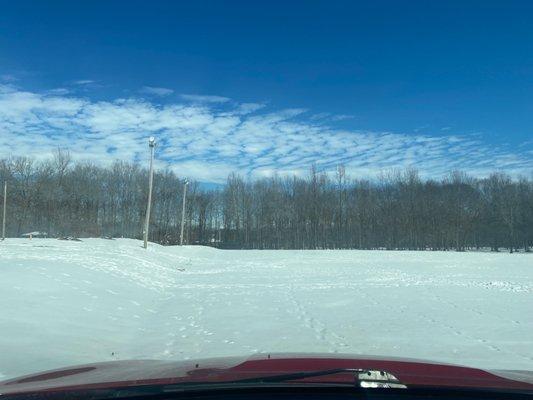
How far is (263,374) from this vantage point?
2900mm

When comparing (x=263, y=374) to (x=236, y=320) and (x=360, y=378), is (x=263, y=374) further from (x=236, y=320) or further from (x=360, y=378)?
(x=236, y=320)

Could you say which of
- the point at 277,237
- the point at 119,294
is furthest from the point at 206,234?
the point at 119,294

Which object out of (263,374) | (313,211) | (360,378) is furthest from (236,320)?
(313,211)

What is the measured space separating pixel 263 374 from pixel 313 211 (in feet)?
341

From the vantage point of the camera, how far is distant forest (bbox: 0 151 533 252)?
9331 cm

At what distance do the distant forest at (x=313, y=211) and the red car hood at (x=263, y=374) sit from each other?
8439cm

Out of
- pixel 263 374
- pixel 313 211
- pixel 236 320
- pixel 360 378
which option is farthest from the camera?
pixel 313 211

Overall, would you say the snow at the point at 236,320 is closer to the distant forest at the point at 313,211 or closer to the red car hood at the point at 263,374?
the red car hood at the point at 263,374

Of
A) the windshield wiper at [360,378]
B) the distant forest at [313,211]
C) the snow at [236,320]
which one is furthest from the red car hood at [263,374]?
the distant forest at [313,211]

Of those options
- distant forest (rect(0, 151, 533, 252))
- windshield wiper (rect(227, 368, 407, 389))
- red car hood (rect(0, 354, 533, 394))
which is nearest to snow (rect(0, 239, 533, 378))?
red car hood (rect(0, 354, 533, 394))

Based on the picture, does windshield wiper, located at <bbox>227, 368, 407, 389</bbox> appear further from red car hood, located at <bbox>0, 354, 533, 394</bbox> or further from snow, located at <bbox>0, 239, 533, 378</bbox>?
snow, located at <bbox>0, 239, 533, 378</bbox>

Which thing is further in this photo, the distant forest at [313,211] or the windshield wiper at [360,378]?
the distant forest at [313,211]

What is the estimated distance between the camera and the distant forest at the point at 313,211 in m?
93.3

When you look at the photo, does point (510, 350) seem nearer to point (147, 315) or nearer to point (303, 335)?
point (303, 335)
